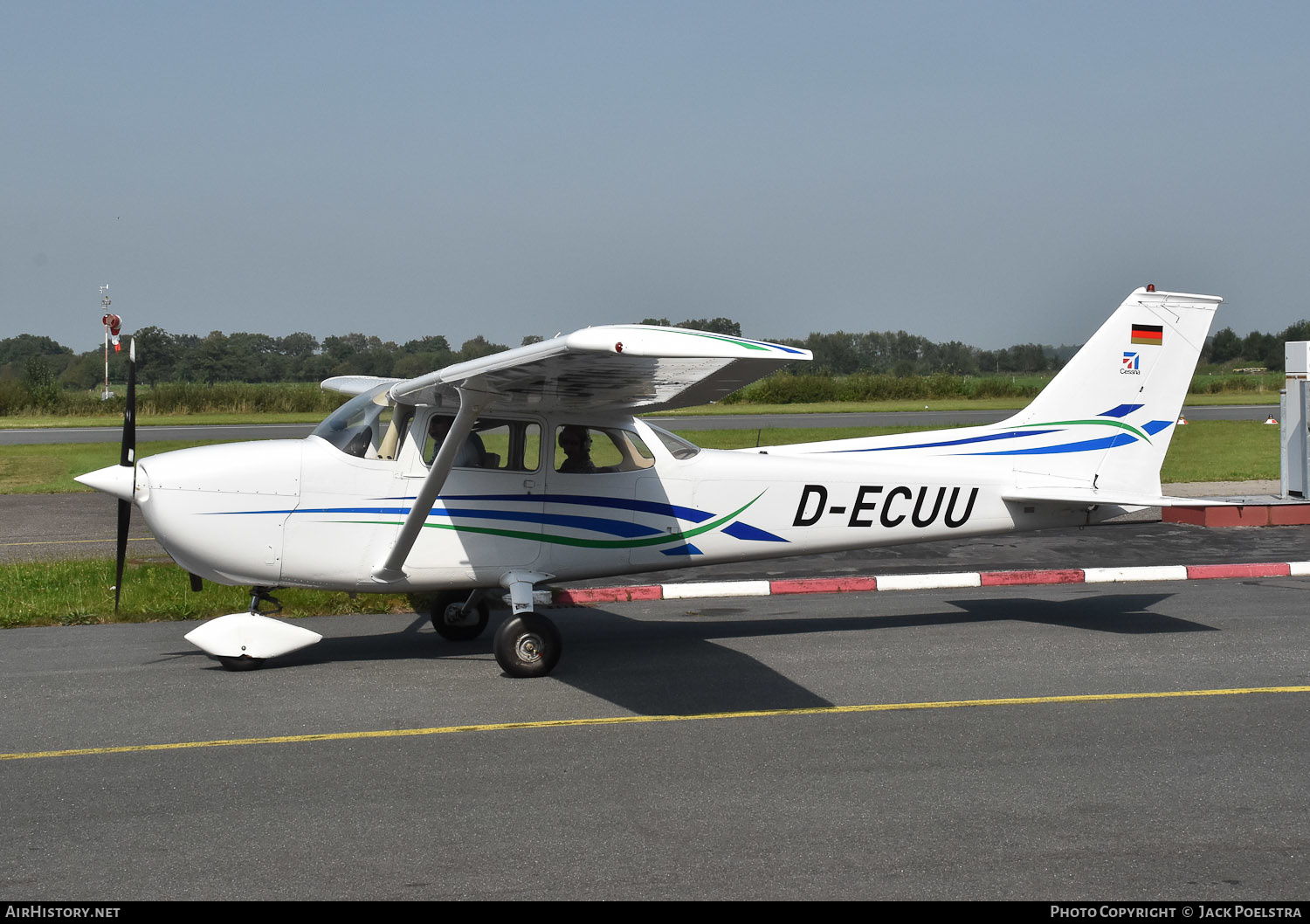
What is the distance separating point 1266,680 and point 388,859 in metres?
5.56

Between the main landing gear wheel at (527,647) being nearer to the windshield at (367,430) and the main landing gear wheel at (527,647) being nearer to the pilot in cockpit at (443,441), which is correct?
the pilot in cockpit at (443,441)

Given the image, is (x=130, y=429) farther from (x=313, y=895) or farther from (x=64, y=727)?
(x=313, y=895)

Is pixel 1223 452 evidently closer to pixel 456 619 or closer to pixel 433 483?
pixel 456 619

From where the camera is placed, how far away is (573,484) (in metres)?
8.04

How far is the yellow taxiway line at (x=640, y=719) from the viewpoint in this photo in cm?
593

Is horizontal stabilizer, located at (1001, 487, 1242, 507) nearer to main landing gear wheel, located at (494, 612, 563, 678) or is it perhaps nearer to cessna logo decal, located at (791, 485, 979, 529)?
cessna logo decal, located at (791, 485, 979, 529)

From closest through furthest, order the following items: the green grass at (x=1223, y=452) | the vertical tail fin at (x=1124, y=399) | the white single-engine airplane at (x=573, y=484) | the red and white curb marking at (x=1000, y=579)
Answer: the white single-engine airplane at (x=573, y=484), the vertical tail fin at (x=1124, y=399), the red and white curb marking at (x=1000, y=579), the green grass at (x=1223, y=452)

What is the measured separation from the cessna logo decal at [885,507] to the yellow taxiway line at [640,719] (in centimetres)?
208

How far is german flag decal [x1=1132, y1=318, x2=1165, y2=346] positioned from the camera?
9047 millimetres

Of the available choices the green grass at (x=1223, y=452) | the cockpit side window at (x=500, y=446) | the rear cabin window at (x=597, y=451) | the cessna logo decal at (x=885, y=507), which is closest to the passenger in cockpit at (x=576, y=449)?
the rear cabin window at (x=597, y=451)

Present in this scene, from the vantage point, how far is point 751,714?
6.50 m

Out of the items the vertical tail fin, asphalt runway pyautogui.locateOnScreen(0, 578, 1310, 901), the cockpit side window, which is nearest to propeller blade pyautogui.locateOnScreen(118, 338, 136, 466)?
asphalt runway pyautogui.locateOnScreen(0, 578, 1310, 901)

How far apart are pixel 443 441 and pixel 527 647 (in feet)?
5.11

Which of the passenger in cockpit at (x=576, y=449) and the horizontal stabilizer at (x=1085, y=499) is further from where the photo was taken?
the horizontal stabilizer at (x=1085, y=499)
